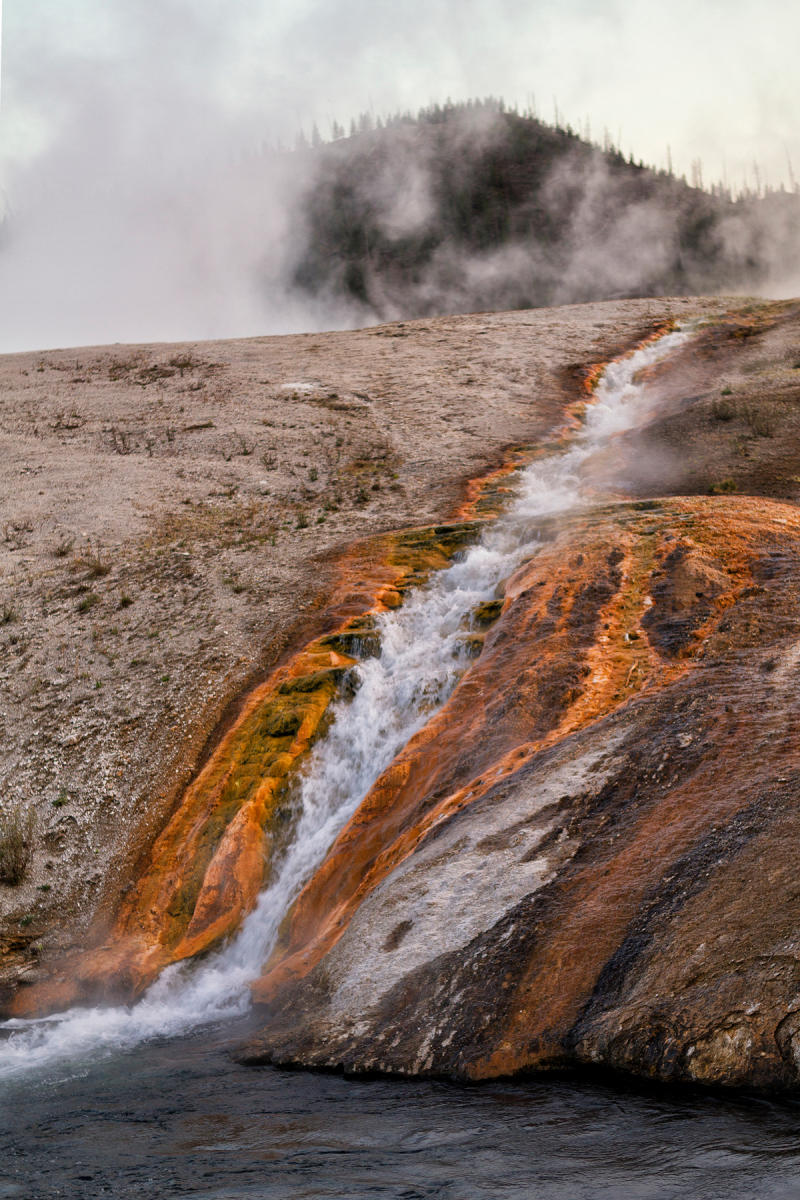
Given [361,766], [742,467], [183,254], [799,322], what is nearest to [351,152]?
[183,254]

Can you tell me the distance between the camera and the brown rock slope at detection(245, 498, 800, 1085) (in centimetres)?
456

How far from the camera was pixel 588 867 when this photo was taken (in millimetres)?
5652

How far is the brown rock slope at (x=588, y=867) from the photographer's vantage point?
4562 millimetres

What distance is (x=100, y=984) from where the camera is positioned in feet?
25.8

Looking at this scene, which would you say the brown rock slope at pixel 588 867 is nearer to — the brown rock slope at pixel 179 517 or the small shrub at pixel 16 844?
the brown rock slope at pixel 179 517

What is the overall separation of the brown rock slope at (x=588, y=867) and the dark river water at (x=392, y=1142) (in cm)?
23

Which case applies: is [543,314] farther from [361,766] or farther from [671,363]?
[361,766]

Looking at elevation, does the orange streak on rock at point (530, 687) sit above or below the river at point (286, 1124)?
above

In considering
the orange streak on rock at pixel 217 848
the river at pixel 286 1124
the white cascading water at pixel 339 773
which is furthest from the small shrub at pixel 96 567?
the river at pixel 286 1124

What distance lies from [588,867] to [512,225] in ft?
248

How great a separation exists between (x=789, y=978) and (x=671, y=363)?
2162 centimetres

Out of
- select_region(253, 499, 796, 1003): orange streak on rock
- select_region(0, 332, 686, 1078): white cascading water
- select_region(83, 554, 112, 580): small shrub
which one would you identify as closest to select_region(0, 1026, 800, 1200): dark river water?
select_region(0, 332, 686, 1078): white cascading water

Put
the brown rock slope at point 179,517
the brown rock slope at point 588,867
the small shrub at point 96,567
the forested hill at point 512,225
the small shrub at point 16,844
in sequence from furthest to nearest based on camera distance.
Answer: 1. the forested hill at point 512,225
2. the small shrub at point 96,567
3. the brown rock slope at point 179,517
4. the small shrub at point 16,844
5. the brown rock slope at point 588,867

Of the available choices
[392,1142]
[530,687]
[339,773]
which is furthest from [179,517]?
[392,1142]
